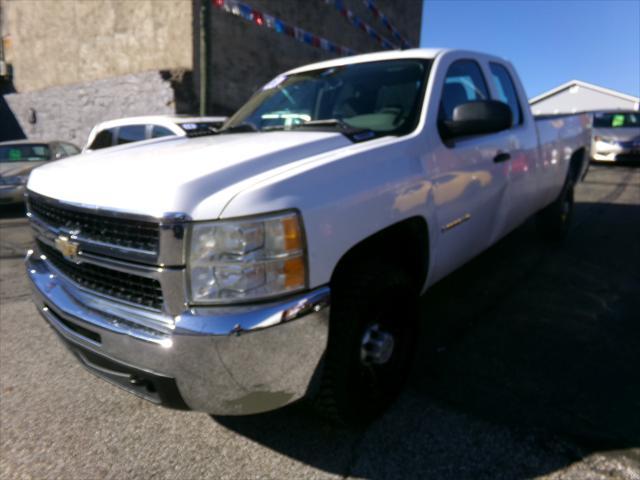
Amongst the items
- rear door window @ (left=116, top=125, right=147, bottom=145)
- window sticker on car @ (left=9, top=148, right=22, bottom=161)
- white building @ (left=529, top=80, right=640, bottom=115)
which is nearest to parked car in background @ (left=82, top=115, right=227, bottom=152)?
rear door window @ (left=116, top=125, right=147, bottom=145)

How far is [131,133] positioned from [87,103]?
250 inches

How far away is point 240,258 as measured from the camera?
1.65 metres

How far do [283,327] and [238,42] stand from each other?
10.6 metres

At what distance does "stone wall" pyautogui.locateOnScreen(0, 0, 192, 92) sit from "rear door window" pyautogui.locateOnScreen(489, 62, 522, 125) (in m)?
7.84

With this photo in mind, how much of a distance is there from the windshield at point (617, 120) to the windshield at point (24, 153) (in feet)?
46.0

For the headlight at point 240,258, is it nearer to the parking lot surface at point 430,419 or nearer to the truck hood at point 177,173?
the truck hood at point 177,173

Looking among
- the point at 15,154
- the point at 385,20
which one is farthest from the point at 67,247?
the point at 385,20

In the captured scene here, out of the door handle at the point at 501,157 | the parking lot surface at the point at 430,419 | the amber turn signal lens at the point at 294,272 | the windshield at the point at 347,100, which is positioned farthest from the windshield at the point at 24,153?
the amber turn signal lens at the point at 294,272

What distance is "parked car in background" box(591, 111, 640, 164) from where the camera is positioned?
12625 mm

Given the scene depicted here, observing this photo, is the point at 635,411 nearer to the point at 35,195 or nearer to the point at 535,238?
the point at 35,195

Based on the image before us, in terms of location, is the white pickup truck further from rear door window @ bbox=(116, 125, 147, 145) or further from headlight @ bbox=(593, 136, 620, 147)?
headlight @ bbox=(593, 136, 620, 147)

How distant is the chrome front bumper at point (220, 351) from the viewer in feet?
5.37

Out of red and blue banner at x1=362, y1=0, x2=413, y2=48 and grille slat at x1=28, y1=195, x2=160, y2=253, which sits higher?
red and blue banner at x1=362, y1=0, x2=413, y2=48

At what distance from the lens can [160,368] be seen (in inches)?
66.7
